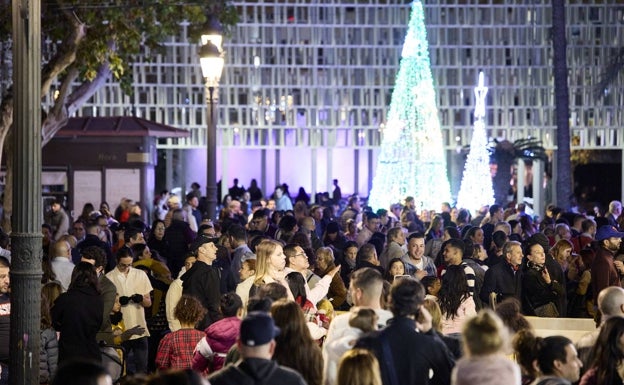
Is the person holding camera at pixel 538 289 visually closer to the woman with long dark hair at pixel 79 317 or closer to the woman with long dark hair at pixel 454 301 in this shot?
the woman with long dark hair at pixel 454 301

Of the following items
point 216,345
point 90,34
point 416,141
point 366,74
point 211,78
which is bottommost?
point 216,345

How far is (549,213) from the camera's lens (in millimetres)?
25469

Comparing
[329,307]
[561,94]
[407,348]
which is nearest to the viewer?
[407,348]

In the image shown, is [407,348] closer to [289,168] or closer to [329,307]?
[329,307]

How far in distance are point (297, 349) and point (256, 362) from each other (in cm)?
118

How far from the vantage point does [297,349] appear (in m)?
8.96

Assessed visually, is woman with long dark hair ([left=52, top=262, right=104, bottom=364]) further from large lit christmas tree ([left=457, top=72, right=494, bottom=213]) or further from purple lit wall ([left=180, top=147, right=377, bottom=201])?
purple lit wall ([left=180, top=147, right=377, bottom=201])

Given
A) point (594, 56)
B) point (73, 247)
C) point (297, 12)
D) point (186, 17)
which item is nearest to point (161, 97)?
point (297, 12)

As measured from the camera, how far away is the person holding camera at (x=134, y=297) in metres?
14.3

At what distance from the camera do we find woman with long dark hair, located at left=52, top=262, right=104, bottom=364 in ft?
40.0

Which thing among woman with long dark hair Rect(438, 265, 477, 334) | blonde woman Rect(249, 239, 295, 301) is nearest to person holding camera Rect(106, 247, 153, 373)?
blonde woman Rect(249, 239, 295, 301)

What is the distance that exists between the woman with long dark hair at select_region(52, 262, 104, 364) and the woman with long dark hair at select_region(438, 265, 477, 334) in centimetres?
296

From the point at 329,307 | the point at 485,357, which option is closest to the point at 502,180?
the point at 329,307

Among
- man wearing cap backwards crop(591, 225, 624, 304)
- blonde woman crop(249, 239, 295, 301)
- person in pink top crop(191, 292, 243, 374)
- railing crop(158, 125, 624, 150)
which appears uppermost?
railing crop(158, 125, 624, 150)
